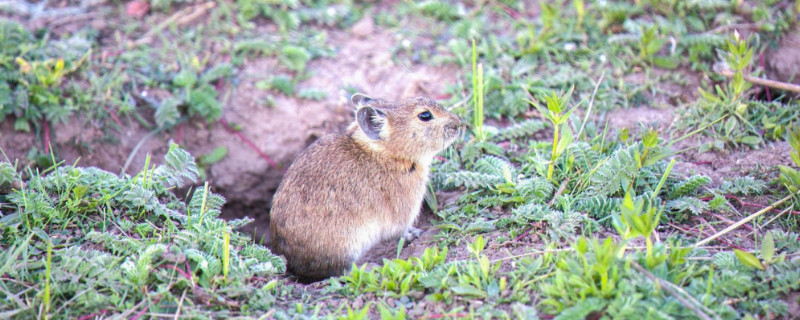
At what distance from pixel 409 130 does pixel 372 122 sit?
32 cm

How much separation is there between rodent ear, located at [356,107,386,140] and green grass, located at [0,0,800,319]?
0.73m

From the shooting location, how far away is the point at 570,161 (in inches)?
205

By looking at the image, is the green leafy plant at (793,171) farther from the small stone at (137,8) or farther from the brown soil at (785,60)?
the small stone at (137,8)

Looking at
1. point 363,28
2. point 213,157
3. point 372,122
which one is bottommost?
point 213,157

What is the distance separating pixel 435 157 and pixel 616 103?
70.6 inches

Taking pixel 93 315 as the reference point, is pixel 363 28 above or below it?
above

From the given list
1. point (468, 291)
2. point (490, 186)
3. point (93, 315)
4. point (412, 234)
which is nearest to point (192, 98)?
point (412, 234)

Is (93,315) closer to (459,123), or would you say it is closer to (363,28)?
(459,123)

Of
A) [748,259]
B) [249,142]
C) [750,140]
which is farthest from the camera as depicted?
[249,142]

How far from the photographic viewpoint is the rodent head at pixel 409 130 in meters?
5.56

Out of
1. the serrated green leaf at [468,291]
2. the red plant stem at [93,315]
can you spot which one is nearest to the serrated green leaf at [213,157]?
the red plant stem at [93,315]

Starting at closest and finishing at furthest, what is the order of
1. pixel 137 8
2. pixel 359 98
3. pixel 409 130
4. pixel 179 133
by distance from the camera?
pixel 409 130 → pixel 359 98 → pixel 179 133 → pixel 137 8

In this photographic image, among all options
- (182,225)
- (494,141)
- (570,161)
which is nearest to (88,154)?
(182,225)

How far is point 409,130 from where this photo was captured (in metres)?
5.58
